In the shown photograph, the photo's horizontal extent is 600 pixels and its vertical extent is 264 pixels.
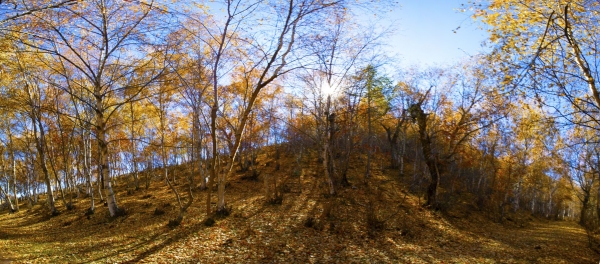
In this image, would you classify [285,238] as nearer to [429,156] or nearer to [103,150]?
[103,150]

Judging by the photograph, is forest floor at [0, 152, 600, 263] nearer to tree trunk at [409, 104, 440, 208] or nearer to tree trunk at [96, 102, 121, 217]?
tree trunk at [96, 102, 121, 217]

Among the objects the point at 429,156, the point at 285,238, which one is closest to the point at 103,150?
the point at 285,238

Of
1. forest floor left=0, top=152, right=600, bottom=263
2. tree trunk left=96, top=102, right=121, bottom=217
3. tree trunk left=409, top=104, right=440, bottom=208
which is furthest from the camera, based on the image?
tree trunk left=409, top=104, right=440, bottom=208

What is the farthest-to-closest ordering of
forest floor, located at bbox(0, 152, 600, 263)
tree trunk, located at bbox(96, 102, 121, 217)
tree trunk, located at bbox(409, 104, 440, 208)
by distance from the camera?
tree trunk, located at bbox(409, 104, 440, 208) → tree trunk, located at bbox(96, 102, 121, 217) → forest floor, located at bbox(0, 152, 600, 263)

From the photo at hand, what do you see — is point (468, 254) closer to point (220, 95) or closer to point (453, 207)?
point (453, 207)

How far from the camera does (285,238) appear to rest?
9.35 meters

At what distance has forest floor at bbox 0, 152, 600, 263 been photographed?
760 centimetres

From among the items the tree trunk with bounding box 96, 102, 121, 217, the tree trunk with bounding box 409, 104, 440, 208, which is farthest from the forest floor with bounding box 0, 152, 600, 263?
the tree trunk with bounding box 409, 104, 440, 208

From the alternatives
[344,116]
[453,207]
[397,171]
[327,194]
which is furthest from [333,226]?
[397,171]

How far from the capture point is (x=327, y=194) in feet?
51.8

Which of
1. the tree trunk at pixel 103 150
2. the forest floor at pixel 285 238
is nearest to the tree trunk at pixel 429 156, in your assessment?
the forest floor at pixel 285 238

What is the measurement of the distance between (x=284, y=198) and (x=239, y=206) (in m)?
2.57

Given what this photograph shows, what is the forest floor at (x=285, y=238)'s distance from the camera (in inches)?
299

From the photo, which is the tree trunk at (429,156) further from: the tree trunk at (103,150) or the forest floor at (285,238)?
the tree trunk at (103,150)
